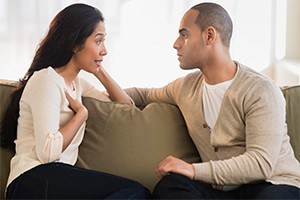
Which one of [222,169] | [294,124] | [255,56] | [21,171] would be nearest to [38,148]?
[21,171]

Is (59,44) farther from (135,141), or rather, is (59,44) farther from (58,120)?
(135,141)

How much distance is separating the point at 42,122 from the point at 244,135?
707mm

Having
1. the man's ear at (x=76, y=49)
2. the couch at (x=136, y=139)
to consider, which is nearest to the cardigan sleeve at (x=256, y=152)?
the couch at (x=136, y=139)

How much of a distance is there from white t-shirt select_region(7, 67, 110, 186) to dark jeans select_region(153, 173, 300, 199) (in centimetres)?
38

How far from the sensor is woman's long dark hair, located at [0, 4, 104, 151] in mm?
1972

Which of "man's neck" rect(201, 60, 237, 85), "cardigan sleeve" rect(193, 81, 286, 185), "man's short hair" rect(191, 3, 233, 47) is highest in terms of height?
"man's short hair" rect(191, 3, 233, 47)

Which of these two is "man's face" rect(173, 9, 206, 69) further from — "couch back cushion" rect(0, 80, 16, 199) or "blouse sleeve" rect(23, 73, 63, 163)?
"couch back cushion" rect(0, 80, 16, 199)

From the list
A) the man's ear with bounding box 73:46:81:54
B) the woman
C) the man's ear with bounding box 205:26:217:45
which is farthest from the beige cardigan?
the man's ear with bounding box 73:46:81:54

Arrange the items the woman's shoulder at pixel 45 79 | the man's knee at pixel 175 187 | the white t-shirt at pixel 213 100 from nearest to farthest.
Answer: the man's knee at pixel 175 187 → the woman's shoulder at pixel 45 79 → the white t-shirt at pixel 213 100

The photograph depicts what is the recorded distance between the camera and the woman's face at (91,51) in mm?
2006

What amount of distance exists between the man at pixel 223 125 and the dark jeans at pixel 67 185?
0.13m

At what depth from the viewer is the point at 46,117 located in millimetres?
1774

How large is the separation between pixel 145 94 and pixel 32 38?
3.24 ft

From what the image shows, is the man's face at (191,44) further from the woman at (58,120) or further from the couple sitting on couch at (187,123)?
the woman at (58,120)
